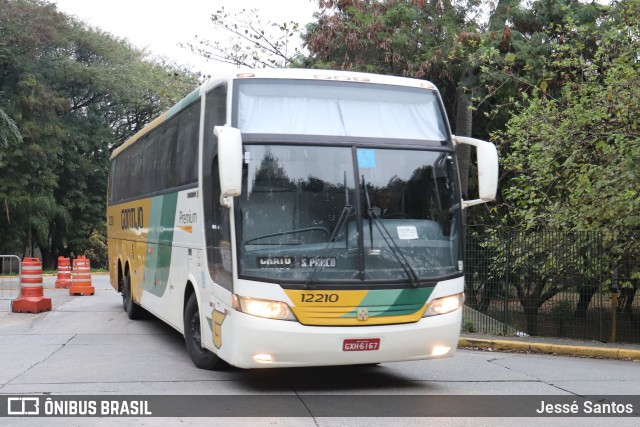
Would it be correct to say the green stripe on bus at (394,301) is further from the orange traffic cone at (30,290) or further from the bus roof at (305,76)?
the orange traffic cone at (30,290)

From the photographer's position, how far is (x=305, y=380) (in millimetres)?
9891

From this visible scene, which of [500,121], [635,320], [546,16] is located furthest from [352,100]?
[500,121]

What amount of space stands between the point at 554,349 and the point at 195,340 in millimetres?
6238

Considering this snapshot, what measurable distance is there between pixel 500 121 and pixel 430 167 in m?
15.8

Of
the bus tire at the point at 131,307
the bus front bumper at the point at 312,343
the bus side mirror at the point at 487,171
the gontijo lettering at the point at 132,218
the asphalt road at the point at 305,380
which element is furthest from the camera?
the bus tire at the point at 131,307

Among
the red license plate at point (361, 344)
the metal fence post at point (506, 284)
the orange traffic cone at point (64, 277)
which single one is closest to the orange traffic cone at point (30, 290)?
the orange traffic cone at point (64, 277)

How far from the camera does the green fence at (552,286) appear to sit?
14.4m

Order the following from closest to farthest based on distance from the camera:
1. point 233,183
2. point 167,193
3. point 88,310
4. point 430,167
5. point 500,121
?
point 233,183 → point 430,167 → point 167,193 → point 88,310 → point 500,121

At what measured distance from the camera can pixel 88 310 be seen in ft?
60.7

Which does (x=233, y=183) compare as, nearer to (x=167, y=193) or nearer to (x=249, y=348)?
(x=249, y=348)

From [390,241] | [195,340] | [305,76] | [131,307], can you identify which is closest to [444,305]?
[390,241]

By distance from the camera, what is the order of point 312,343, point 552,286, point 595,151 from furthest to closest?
point 595,151
point 552,286
point 312,343

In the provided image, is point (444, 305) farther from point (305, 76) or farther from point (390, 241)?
point (305, 76)

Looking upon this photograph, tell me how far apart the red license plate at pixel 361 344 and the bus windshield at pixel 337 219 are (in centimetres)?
61
